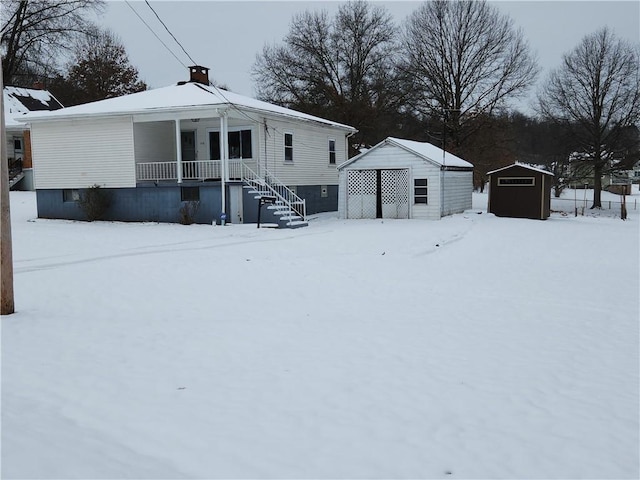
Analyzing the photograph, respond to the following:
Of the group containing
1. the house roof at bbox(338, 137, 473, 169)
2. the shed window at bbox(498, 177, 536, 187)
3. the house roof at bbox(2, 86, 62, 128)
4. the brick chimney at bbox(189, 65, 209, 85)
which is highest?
the house roof at bbox(2, 86, 62, 128)

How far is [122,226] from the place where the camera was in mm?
21297

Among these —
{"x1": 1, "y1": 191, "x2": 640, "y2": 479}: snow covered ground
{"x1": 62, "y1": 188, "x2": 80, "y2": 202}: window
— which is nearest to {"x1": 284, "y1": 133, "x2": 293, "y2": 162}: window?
{"x1": 62, "y1": 188, "x2": 80, "y2": 202}: window

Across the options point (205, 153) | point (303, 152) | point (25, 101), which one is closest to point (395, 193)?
point (303, 152)

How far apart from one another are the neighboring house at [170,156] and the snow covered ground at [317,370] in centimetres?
Answer: 899

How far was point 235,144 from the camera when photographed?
2378 cm

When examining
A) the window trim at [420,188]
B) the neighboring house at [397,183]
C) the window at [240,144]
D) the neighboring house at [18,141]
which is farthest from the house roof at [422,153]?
the neighboring house at [18,141]

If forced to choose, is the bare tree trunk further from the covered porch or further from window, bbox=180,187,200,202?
window, bbox=180,187,200,202

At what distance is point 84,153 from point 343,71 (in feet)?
79.1

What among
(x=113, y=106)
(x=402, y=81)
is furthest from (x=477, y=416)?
(x=402, y=81)

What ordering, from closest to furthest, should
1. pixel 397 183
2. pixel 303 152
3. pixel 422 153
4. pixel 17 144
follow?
1. pixel 422 153
2. pixel 397 183
3. pixel 303 152
4. pixel 17 144

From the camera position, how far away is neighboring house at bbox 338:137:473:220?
2311 cm

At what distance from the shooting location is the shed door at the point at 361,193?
24047 mm

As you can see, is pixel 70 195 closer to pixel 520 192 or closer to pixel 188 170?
pixel 188 170

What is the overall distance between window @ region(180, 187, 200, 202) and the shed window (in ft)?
44.4
